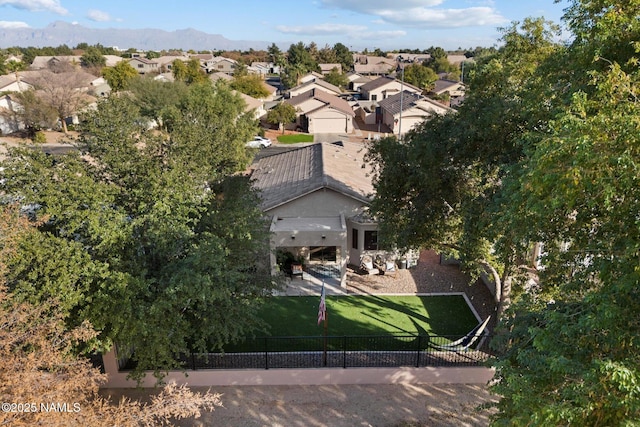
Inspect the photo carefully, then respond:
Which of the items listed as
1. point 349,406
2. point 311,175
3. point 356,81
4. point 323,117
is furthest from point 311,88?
point 349,406

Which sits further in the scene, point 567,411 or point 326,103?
point 326,103

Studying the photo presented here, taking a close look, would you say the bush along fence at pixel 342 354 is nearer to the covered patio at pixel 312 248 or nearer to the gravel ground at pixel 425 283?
the gravel ground at pixel 425 283

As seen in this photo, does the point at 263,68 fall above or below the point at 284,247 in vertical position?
above

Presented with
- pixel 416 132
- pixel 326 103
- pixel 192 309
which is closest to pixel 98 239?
pixel 192 309

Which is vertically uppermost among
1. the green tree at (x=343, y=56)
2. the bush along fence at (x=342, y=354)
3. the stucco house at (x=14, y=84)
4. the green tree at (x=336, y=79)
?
the green tree at (x=343, y=56)

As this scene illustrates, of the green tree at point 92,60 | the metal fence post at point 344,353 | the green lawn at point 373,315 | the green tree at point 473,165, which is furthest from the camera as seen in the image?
the green tree at point 92,60

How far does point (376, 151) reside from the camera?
1564 centimetres

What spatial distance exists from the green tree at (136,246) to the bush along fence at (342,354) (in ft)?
5.00

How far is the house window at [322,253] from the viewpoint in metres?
20.1

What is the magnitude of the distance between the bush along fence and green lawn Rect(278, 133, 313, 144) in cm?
3650

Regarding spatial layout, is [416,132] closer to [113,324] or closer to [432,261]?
[432,261]

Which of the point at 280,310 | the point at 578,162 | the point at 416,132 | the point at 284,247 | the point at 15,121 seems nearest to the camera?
the point at 578,162

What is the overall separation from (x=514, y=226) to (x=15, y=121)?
60.1 metres

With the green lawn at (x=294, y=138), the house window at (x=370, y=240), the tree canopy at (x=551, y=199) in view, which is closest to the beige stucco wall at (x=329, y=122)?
the green lawn at (x=294, y=138)
